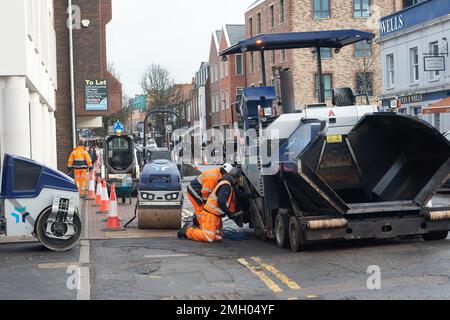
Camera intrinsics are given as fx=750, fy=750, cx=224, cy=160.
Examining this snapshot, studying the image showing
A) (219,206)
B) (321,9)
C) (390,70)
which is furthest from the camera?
(321,9)

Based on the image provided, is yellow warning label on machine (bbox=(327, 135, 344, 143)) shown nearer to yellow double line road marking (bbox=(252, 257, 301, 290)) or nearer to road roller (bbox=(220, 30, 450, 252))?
road roller (bbox=(220, 30, 450, 252))

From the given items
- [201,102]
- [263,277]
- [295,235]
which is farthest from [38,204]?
[201,102]

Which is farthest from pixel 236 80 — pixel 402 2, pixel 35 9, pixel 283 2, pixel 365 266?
pixel 365 266

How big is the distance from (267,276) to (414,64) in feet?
96.3

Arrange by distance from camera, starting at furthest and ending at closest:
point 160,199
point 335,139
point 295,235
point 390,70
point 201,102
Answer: point 201,102, point 390,70, point 160,199, point 335,139, point 295,235

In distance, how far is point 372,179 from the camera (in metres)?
12.0

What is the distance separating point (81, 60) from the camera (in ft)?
105

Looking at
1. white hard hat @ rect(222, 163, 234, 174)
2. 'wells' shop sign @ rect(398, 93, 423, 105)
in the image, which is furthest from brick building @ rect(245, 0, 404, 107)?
white hard hat @ rect(222, 163, 234, 174)

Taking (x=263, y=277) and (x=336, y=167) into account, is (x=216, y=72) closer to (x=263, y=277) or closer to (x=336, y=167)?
(x=336, y=167)

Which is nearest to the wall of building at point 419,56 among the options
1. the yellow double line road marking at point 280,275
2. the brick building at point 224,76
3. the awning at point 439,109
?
the awning at point 439,109

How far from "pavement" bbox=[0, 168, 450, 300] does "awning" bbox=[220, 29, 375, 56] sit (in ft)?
10.8

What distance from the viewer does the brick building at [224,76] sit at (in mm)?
66125

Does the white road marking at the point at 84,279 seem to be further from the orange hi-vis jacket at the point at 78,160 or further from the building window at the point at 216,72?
the building window at the point at 216,72

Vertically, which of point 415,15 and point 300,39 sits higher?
point 415,15
